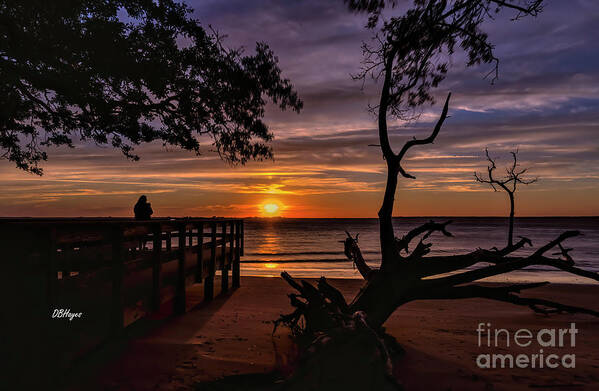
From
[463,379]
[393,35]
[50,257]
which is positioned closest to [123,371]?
[50,257]

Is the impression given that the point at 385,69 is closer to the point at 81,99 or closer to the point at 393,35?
the point at 393,35

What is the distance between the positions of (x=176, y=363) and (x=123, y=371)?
71 centimetres

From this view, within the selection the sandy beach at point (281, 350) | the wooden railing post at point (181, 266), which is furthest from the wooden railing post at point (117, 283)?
the wooden railing post at point (181, 266)

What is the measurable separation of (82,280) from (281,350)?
128 inches

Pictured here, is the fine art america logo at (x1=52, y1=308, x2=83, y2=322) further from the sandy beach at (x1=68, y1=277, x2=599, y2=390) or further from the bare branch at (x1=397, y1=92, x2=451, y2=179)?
the bare branch at (x1=397, y1=92, x2=451, y2=179)

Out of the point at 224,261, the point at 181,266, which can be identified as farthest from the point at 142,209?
the point at 181,266

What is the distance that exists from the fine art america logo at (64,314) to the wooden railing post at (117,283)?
684 millimetres

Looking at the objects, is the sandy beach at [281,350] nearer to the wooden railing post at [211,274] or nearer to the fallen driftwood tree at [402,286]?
the wooden railing post at [211,274]

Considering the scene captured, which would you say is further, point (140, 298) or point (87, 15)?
point (87, 15)

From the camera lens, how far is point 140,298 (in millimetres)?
6625

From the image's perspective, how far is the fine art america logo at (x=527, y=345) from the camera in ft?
20.6

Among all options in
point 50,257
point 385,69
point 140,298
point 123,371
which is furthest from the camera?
point 385,69

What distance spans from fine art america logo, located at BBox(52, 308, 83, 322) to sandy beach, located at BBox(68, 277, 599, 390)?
780 mm

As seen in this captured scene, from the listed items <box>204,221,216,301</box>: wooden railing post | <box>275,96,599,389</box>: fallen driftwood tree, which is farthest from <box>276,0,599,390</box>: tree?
<box>204,221,216,301</box>: wooden railing post
